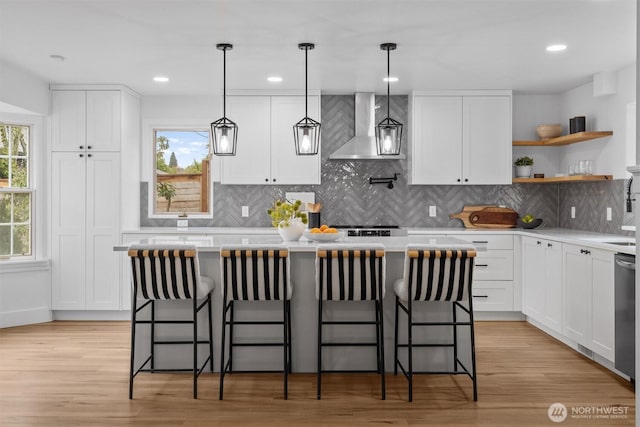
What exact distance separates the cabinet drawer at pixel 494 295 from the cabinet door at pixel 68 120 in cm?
449

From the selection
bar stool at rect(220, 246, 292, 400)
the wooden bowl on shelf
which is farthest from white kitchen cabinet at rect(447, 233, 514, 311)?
bar stool at rect(220, 246, 292, 400)

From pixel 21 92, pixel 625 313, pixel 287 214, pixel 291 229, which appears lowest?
pixel 625 313

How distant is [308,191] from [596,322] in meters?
3.34

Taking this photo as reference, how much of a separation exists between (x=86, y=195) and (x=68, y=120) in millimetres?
825

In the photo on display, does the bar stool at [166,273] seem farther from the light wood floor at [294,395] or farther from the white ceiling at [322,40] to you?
the white ceiling at [322,40]

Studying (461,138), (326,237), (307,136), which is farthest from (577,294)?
(307,136)

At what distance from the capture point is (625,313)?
344cm

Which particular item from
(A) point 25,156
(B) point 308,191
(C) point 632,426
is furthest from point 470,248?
(A) point 25,156

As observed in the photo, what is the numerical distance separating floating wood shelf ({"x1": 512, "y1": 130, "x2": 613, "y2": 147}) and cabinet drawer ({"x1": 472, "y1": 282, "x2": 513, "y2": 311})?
1.63 m

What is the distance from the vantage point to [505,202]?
19.9 feet

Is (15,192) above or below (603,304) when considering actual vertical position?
above

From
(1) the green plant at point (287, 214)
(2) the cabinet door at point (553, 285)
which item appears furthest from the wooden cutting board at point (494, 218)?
(1) the green plant at point (287, 214)

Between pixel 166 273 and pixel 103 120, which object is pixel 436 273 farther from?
pixel 103 120

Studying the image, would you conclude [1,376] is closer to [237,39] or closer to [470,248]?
[237,39]
